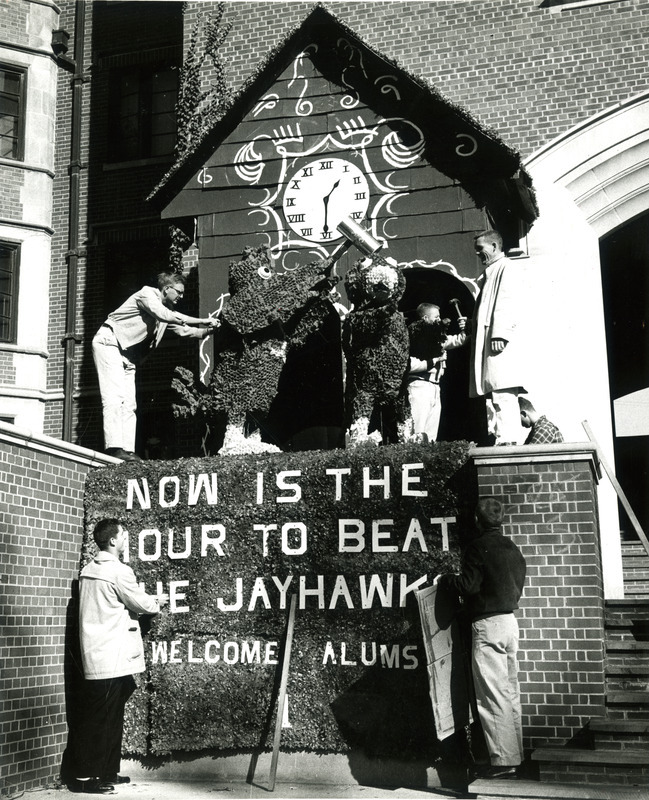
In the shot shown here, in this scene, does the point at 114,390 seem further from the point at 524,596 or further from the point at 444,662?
the point at 524,596

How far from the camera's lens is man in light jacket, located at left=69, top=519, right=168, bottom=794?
8.40 metres

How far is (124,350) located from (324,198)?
3.04m

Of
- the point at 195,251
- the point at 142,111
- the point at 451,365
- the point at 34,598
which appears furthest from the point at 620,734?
the point at 142,111

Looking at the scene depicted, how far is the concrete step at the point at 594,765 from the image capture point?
7.23m

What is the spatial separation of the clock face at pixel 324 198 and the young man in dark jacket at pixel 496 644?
5.39m

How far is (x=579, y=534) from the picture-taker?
8055 millimetres

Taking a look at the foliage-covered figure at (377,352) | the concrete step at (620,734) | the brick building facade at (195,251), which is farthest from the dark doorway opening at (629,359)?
the concrete step at (620,734)

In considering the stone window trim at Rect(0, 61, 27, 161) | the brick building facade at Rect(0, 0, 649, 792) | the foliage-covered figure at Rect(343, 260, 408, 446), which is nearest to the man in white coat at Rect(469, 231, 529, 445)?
the foliage-covered figure at Rect(343, 260, 408, 446)

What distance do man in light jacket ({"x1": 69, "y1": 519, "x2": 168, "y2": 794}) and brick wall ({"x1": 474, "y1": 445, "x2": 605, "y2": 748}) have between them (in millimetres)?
3125

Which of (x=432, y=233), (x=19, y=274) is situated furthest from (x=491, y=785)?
(x=19, y=274)

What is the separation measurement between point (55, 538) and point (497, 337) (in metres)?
4.42

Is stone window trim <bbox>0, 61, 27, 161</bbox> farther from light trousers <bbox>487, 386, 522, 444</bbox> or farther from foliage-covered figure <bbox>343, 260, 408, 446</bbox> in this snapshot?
light trousers <bbox>487, 386, 522, 444</bbox>

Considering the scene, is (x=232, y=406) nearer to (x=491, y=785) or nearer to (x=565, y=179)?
(x=491, y=785)

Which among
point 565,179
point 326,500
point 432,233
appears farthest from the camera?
point 565,179
